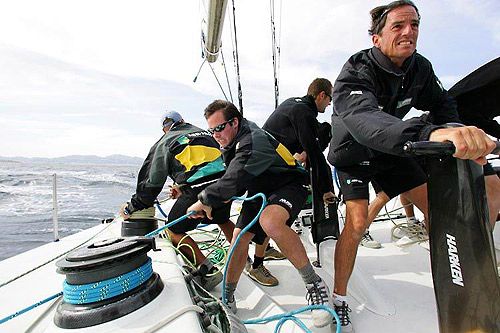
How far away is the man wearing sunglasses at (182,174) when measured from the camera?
8.07ft

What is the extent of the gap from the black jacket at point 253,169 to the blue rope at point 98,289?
927 mm

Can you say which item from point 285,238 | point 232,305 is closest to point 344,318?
point 285,238

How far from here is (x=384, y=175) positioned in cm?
188

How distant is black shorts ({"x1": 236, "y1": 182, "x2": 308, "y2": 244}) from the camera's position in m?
1.97

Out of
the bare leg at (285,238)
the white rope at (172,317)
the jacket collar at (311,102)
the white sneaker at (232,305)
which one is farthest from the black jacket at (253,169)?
the white rope at (172,317)

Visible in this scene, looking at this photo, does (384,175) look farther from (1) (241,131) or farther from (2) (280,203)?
(1) (241,131)

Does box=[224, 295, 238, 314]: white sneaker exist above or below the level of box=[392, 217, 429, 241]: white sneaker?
below

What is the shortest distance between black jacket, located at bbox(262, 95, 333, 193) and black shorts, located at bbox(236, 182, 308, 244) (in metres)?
0.45

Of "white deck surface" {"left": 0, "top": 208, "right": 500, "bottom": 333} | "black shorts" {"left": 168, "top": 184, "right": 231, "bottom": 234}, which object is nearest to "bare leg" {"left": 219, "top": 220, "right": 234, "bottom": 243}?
"black shorts" {"left": 168, "top": 184, "right": 231, "bottom": 234}

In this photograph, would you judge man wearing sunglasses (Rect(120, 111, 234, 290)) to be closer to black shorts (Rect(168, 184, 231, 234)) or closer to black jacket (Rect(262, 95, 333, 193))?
black shorts (Rect(168, 184, 231, 234))

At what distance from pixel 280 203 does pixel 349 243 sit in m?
0.44

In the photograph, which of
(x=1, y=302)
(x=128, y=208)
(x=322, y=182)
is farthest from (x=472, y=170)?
(x=128, y=208)

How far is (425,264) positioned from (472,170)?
173 centimetres

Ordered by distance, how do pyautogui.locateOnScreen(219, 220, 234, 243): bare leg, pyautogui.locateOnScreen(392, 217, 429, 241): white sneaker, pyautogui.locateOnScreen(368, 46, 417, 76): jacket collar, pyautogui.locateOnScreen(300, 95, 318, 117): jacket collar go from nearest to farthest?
pyautogui.locateOnScreen(368, 46, 417, 76): jacket collar
pyautogui.locateOnScreen(219, 220, 234, 243): bare leg
pyautogui.locateOnScreen(300, 95, 318, 117): jacket collar
pyautogui.locateOnScreen(392, 217, 429, 241): white sneaker
